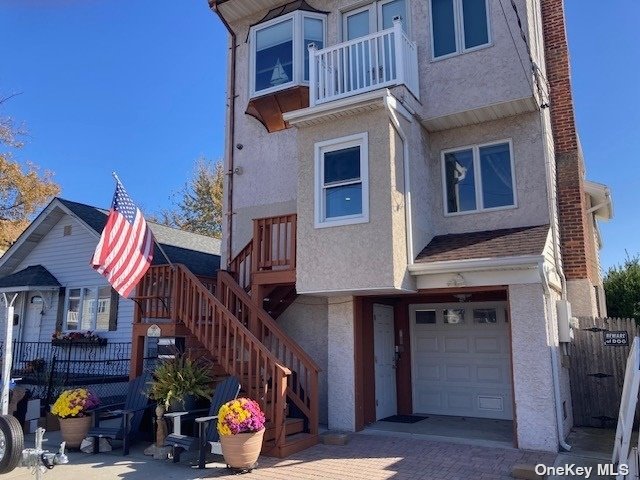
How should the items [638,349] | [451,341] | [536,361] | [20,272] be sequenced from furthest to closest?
[20,272] < [451,341] < [536,361] < [638,349]

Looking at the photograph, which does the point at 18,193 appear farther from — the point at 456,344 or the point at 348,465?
the point at 348,465

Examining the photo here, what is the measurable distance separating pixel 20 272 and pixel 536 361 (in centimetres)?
1573

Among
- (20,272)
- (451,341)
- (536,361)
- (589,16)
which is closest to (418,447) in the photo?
(536,361)

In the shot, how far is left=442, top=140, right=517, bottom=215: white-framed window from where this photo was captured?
967 cm

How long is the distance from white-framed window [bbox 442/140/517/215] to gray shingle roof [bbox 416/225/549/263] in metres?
0.60

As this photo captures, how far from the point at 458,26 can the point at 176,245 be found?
10516mm

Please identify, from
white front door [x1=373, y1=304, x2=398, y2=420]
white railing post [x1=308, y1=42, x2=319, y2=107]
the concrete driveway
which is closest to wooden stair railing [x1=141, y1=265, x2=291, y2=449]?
the concrete driveway

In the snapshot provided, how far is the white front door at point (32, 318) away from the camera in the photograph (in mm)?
16156

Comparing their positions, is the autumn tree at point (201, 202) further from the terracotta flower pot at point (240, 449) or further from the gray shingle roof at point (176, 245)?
the terracotta flower pot at point (240, 449)

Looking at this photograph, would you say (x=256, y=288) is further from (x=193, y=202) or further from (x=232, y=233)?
(x=193, y=202)

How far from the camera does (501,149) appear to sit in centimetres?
980

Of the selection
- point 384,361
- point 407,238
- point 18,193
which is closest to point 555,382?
point 407,238

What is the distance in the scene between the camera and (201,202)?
34.0 m

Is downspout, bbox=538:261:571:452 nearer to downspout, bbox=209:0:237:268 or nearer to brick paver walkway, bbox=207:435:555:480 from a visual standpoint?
brick paver walkway, bbox=207:435:555:480
